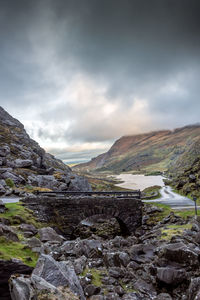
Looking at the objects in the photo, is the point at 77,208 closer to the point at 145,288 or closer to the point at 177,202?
the point at 177,202

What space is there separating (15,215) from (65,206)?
8.07 metres

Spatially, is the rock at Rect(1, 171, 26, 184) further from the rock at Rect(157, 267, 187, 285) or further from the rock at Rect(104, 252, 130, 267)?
the rock at Rect(157, 267, 187, 285)

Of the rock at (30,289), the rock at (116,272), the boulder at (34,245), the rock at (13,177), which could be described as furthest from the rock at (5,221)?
the rock at (13,177)

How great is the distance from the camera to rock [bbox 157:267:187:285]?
1012 cm

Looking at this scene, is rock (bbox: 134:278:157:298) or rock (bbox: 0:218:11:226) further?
rock (bbox: 0:218:11:226)

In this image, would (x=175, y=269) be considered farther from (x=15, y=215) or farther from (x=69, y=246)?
(x=15, y=215)

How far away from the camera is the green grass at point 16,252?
36.6ft

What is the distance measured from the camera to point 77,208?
91.2 ft

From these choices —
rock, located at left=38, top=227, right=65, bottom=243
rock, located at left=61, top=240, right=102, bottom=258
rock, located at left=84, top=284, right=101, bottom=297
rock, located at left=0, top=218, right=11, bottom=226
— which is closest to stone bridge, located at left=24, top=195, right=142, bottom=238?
rock, located at left=0, top=218, right=11, bottom=226

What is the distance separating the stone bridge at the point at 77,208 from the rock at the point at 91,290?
58.5 feet

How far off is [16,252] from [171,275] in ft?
30.0

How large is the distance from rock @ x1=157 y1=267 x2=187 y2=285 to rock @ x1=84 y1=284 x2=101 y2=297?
3401mm

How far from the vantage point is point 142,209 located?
2988 cm

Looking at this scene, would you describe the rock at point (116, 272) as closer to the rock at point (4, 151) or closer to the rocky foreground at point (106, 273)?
the rocky foreground at point (106, 273)
